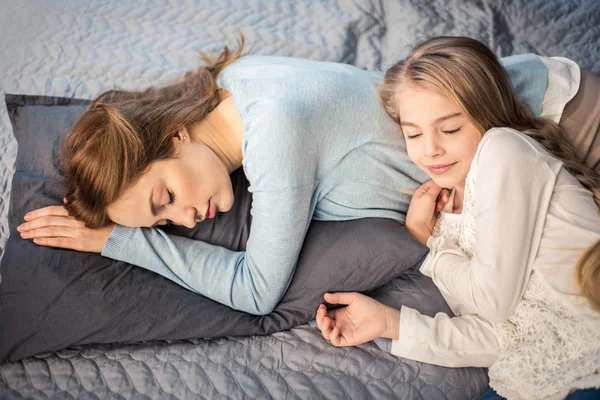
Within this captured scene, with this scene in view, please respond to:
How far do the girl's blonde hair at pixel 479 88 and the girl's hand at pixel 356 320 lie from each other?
0.45 meters

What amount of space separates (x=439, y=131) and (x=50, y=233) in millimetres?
897

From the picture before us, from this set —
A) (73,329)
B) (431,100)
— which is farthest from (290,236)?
(73,329)

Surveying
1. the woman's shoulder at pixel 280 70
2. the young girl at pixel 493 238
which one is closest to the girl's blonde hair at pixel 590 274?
the young girl at pixel 493 238

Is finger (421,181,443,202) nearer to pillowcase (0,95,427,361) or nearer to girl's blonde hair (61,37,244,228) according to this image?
pillowcase (0,95,427,361)

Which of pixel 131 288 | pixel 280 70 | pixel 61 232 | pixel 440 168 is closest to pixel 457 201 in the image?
pixel 440 168

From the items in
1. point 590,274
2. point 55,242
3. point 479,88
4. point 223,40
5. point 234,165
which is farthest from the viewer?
point 223,40

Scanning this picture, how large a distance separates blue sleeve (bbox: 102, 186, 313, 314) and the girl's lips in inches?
10.6

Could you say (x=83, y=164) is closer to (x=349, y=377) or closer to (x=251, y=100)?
(x=251, y=100)

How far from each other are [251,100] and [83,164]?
0.39 meters

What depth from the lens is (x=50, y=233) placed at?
1333mm

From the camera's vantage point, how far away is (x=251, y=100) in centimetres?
129

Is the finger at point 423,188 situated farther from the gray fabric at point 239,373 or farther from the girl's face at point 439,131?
the gray fabric at point 239,373

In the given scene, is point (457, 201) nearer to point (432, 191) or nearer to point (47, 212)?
point (432, 191)

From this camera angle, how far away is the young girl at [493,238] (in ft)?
3.67
